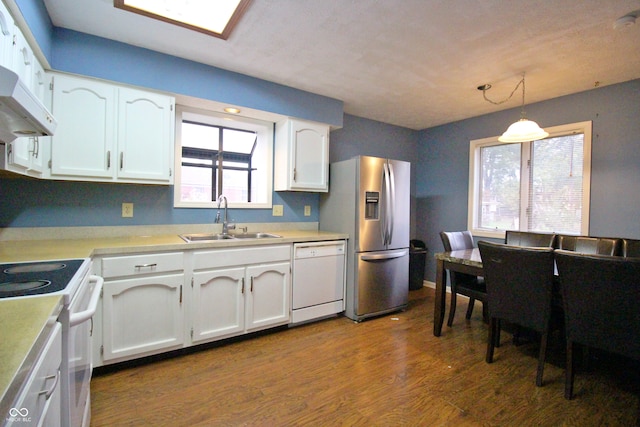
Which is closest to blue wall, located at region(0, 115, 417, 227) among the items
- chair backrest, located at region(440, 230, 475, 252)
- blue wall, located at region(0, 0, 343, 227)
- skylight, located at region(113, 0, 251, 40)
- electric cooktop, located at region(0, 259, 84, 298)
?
blue wall, located at region(0, 0, 343, 227)

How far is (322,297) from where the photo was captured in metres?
2.92

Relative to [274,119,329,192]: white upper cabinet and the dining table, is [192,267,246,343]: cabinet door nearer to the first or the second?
[274,119,329,192]: white upper cabinet

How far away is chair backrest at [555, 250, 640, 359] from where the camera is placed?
1488 mm

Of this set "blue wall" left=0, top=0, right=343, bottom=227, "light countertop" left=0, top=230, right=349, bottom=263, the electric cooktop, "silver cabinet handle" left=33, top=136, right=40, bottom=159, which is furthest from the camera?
"blue wall" left=0, top=0, right=343, bottom=227

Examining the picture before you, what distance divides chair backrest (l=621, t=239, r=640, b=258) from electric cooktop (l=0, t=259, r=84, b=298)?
3427mm

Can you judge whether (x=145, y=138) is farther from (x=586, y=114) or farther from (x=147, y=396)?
(x=586, y=114)

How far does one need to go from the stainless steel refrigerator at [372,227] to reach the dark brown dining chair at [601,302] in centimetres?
157

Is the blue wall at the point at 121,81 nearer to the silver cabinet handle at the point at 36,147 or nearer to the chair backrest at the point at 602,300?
the silver cabinet handle at the point at 36,147

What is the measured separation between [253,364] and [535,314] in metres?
1.96

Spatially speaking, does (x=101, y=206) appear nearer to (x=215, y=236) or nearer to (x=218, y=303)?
(x=215, y=236)

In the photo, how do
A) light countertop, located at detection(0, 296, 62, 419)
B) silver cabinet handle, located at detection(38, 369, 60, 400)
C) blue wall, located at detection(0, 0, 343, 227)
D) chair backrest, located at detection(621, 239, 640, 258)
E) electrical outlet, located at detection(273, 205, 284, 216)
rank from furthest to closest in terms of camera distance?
electrical outlet, located at detection(273, 205, 284, 216) < chair backrest, located at detection(621, 239, 640, 258) < blue wall, located at detection(0, 0, 343, 227) < silver cabinet handle, located at detection(38, 369, 60, 400) < light countertop, located at detection(0, 296, 62, 419)

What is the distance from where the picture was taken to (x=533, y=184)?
341 centimetres

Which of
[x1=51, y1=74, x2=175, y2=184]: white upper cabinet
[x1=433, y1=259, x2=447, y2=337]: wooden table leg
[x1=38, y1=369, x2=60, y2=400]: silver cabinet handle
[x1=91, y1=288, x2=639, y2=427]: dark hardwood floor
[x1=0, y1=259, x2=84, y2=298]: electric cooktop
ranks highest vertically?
[x1=51, y1=74, x2=175, y2=184]: white upper cabinet

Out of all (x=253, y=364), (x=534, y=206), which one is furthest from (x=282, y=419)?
(x=534, y=206)
